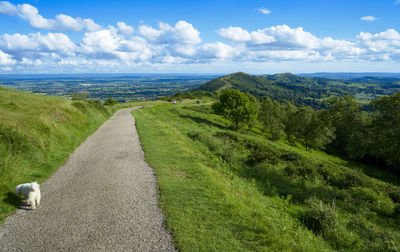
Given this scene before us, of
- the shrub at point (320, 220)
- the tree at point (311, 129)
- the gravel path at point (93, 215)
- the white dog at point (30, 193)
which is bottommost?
the tree at point (311, 129)

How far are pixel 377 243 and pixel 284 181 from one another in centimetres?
845

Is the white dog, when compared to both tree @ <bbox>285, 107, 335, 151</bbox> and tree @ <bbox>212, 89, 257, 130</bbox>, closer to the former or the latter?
tree @ <bbox>212, 89, 257, 130</bbox>

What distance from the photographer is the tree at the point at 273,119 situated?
58344 millimetres

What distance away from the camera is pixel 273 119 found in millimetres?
60781

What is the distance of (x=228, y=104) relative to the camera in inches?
2131

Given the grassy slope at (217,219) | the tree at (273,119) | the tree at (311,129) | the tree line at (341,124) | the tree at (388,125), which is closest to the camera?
the grassy slope at (217,219)

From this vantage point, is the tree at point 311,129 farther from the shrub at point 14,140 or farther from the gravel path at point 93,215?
the shrub at point 14,140

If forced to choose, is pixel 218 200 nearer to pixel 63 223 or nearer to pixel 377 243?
pixel 63 223

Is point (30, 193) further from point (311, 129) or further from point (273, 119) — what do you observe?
point (273, 119)

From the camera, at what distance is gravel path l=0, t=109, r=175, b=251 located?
651cm

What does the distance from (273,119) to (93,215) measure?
5929 centimetres

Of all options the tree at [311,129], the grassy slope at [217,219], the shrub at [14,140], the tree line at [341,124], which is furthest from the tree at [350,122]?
the shrub at [14,140]

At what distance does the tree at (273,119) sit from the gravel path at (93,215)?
5202 centimetres

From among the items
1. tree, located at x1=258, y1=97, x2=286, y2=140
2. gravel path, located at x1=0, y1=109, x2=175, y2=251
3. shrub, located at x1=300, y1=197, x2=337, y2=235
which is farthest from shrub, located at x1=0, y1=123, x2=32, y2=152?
tree, located at x1=258, y1=97, x2=286, y2=140
